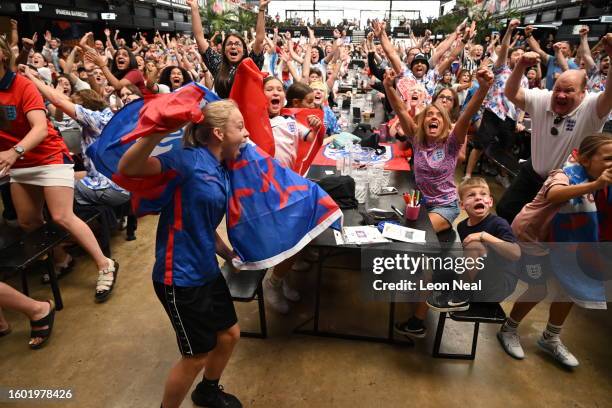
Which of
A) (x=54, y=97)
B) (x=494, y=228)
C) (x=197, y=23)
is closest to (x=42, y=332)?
(x=54, y=97)

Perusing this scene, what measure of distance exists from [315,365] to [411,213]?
1126 mm

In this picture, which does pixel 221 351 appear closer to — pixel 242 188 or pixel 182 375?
pixel 182 375

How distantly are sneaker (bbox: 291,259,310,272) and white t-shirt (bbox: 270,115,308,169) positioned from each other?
3.48 ft

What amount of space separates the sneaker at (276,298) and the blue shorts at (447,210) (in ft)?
4.33

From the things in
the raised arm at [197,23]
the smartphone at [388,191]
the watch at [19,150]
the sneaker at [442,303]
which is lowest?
the sneaker at [442,303]

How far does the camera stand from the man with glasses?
2586 millimetres

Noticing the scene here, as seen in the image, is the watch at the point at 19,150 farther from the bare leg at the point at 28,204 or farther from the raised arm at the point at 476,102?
the raised arm at the point at 476,102

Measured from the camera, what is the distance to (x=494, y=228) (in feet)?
7.40

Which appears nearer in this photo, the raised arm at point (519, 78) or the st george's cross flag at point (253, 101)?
the st george's cross flag at point (253, 101)

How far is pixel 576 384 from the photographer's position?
2268mm

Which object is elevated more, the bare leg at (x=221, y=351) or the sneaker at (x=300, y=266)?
the bare leg at (x=221, y=351)

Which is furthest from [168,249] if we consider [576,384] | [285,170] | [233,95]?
[576,384]

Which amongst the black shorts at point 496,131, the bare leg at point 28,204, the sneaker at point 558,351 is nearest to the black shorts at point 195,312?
the bare leg at point 28,204

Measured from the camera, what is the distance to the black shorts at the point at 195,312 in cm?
164
